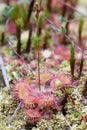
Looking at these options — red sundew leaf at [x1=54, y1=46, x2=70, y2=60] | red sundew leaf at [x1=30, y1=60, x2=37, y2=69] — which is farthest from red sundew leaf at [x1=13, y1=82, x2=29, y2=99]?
red sundew leaf at [x1=54, y1=46, x2=70, y2=60]

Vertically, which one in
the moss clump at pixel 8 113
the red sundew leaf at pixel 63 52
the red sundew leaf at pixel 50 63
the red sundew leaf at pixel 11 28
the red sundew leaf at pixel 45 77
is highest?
the red sundew leaf at pixel 11 28

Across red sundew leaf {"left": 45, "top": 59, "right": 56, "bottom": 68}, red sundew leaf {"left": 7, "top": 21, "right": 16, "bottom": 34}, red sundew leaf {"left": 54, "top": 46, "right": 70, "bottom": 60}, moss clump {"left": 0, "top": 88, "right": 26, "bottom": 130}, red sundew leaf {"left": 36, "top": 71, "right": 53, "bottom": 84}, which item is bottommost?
moss clump {"left": 0, "top": 88, "right": 26, "bottom": 130}

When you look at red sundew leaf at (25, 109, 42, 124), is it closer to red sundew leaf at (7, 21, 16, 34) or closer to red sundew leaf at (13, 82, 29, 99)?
red sundew leaf at (13, 82, 29, 99)

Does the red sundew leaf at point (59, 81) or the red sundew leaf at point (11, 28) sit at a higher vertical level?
the red sundew leaf at point (11, 28)

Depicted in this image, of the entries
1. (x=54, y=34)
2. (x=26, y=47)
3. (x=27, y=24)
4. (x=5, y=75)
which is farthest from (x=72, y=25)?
(x=5, y=75)

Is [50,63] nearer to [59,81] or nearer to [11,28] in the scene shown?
[59,81]

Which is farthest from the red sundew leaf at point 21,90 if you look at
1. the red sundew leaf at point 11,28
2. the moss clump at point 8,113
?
the red sundew leaf at point 11,28

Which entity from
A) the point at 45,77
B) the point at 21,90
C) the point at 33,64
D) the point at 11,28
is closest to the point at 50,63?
the point at 33,64

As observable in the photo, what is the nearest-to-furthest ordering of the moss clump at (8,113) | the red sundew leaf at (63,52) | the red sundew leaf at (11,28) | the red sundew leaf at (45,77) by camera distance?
1. the moss clump at (8,113)
2. the red sundew leaf at (45,77)
3. the red sundew leaf at (63,52)
4. the red sundew leaf at (11,28)

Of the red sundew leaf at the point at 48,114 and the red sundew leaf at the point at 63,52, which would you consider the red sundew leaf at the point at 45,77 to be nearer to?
the red sundew leaf at the point at 48,114

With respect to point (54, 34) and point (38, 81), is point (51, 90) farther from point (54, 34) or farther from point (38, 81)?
point (54, 34)

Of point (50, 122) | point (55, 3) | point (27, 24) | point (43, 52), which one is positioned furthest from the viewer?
point (55, 3)
